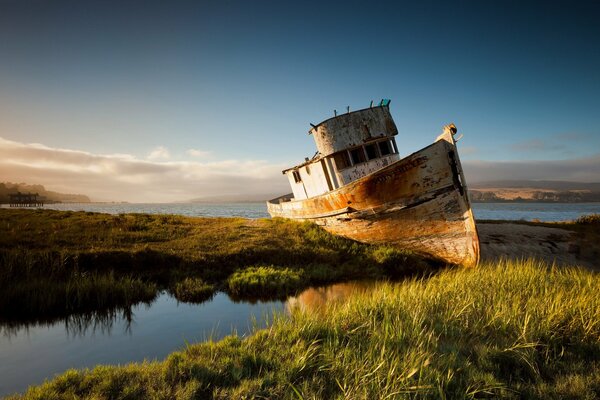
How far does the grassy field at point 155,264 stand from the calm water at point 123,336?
1.96 feet

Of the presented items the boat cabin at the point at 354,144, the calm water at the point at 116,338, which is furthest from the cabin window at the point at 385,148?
the calm water at the point at 116,338

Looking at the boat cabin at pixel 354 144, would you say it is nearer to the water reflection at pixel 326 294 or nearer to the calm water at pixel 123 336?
the water reflection at pixel 326 294

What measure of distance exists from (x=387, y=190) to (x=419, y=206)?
4.08ft

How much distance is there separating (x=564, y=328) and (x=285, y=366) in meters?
4.06

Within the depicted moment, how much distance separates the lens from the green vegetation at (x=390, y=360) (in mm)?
2861

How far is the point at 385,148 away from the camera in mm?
13633

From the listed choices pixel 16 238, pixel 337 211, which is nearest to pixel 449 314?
pixel 337 211

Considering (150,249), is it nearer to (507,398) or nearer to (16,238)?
(16,238)

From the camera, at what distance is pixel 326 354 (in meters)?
3.40

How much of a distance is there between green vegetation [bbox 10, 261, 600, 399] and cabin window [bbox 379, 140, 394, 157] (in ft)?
31.3

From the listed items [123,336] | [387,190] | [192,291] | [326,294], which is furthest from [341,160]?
[123,336]

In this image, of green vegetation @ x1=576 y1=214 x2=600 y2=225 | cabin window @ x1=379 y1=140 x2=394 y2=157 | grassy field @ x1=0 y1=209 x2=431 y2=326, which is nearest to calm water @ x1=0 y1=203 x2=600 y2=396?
grassy field @ x1=0 y1=209 x2=431 y2=326

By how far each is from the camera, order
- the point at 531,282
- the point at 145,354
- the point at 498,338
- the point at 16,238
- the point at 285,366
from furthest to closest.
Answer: the point at 16,238
the point at 531,282
the point at 145,354
the point at 498,338
the point at 285,366

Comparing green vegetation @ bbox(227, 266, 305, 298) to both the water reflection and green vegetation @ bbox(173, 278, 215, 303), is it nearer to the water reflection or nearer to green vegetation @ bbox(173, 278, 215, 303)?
the water reflection
